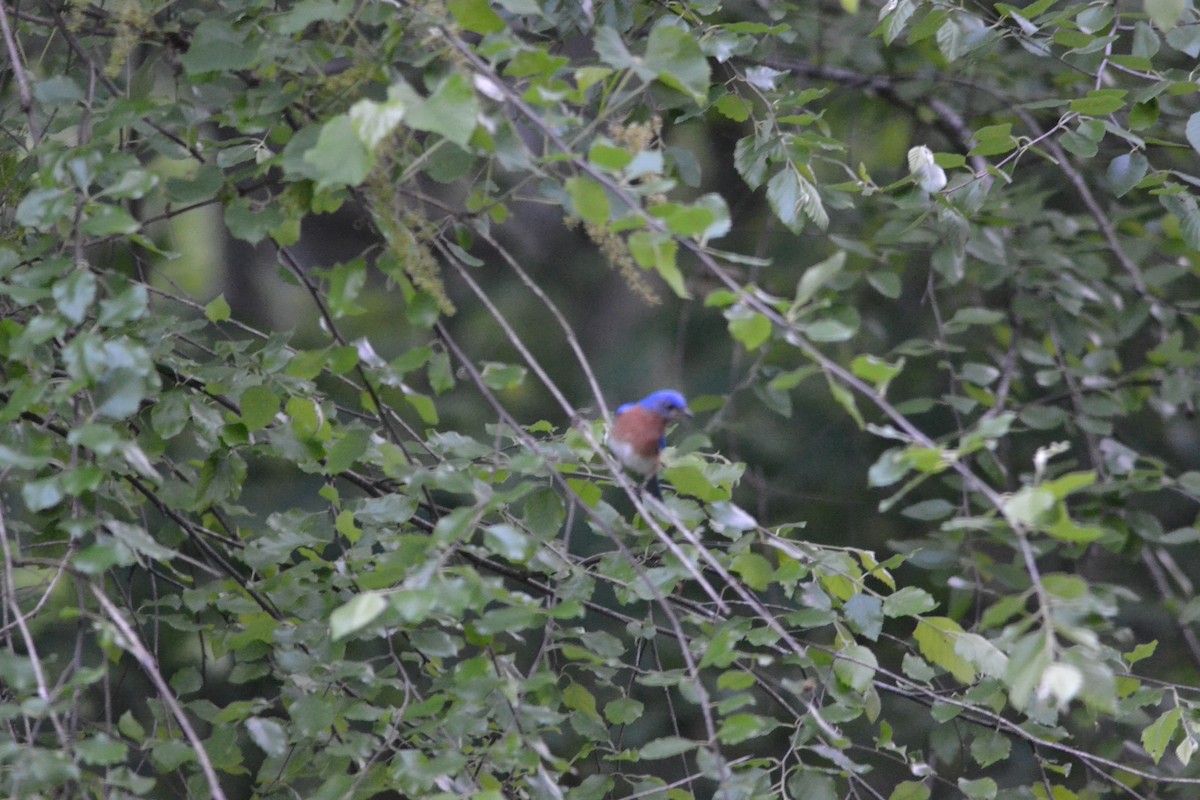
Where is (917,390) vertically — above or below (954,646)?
below

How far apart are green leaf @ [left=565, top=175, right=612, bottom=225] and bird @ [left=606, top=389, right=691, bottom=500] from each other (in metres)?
0.84

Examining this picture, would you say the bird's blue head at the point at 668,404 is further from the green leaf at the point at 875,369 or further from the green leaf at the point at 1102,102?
the green leaf at the point at 875,369

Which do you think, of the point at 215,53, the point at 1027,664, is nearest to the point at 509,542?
the point at 1027,664

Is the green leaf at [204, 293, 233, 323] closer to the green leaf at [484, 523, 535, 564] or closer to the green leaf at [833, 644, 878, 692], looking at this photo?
the green leaf at [484, 523, 535, 564]

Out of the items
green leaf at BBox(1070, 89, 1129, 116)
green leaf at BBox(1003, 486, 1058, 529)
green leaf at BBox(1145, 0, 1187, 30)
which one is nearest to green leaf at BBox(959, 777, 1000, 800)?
green leaf at BBox(1003, 486, 1058, 529)

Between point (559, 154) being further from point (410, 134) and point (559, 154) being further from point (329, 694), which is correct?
point (329, 694)

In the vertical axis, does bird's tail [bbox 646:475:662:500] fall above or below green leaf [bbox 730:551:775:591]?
below

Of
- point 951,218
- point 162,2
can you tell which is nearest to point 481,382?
point 162,2

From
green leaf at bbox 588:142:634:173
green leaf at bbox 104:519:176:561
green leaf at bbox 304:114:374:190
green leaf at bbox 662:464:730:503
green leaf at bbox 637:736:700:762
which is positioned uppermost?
green leaf at bbox 304:114:374:190

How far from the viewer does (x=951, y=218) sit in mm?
2391

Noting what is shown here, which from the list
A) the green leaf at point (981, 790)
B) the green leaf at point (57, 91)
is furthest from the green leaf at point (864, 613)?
the green leaf at point (57, 91)

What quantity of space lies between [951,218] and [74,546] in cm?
169

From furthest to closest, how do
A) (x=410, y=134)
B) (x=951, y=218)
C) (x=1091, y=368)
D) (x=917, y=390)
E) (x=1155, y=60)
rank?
1. (x=917, y=390)
2. (x=1155, y=60)
3. (x=1091, y=368)
4. (x=951, y=218)
5. (x=410, y=134)

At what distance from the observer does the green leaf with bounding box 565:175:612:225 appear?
151 cm
